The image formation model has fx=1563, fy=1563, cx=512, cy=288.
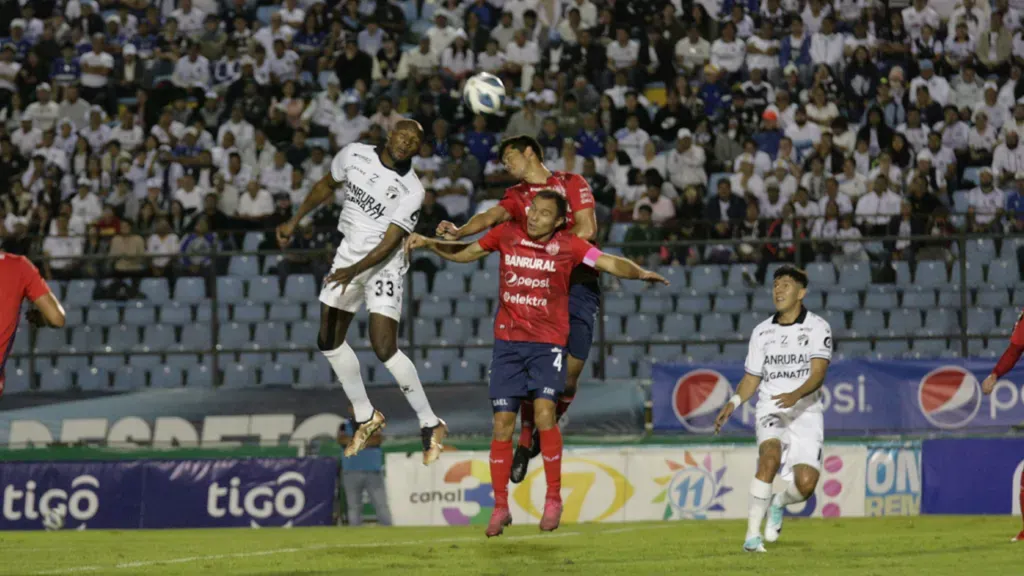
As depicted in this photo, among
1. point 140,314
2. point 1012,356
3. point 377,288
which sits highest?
point 377,288

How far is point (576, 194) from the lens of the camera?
1277 cm

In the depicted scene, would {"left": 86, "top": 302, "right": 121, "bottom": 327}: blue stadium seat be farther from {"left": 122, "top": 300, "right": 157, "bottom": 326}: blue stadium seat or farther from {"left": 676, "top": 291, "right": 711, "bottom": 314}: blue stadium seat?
{"left": 676, "top": 291, "right": 711, "bottom": 314}: blue stadium seat

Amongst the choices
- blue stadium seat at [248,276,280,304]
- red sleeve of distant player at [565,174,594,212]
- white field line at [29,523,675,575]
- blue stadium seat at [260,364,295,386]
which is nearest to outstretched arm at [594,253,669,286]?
red sleeve of distant player at [565,174,594,212]

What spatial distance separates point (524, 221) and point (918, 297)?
33.9ft

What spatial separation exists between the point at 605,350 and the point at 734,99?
550cm

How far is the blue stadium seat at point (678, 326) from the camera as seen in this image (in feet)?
70.6

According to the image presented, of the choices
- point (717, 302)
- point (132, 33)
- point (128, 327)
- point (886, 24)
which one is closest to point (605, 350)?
point (717, 302)

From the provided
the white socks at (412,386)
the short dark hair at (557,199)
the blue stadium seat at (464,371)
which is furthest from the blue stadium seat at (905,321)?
the short dark hair at (557,199)

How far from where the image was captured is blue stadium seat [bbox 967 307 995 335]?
20828mm

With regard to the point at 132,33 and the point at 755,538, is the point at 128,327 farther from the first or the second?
the point at 755,538

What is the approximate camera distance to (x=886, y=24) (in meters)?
25.6

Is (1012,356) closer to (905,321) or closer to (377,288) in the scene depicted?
(377,288)

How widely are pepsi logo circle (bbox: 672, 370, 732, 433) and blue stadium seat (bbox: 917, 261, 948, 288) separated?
348cm

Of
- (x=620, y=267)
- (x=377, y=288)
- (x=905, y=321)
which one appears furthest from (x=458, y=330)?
(x=620, y=267)
